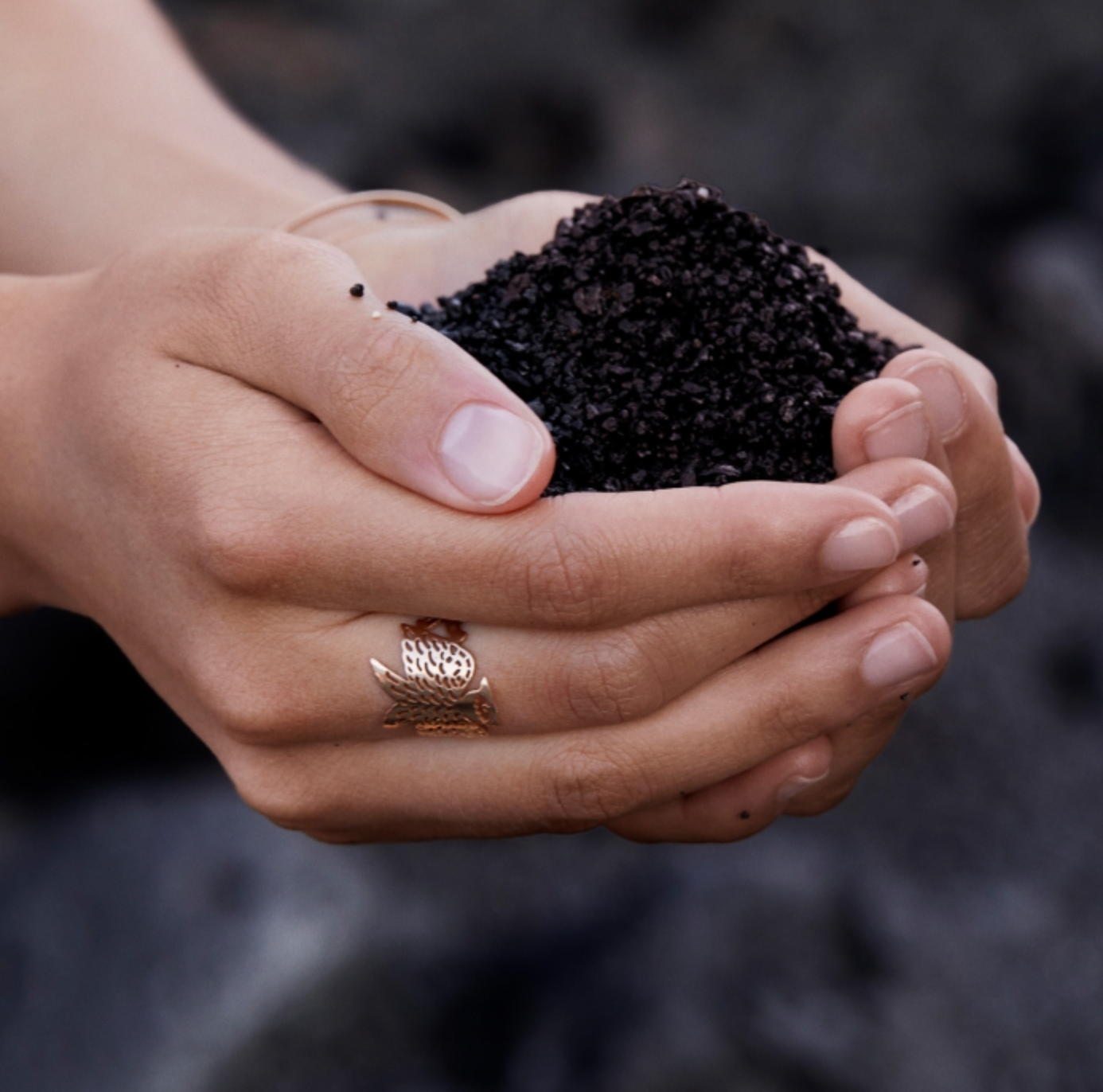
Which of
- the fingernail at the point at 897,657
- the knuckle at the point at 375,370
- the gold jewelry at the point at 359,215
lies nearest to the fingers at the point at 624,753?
the fingernail at the point at 897,657

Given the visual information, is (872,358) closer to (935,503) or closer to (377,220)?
(935,503)

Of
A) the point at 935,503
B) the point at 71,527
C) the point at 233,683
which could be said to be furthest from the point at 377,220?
the point at 935,503

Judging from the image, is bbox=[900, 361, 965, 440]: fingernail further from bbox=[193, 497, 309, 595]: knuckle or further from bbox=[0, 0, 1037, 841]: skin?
bbox=[193, 497, 309, 595]: knuckle

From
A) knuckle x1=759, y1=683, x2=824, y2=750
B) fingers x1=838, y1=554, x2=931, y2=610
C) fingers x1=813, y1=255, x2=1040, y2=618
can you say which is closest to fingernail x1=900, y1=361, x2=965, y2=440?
fingers x1=813, y1=255, x2=1040, y2=618

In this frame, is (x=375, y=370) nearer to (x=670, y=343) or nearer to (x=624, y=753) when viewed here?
(x=670, y=343)

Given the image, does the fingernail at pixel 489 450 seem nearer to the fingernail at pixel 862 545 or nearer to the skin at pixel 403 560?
the skin at pixel 403 560
